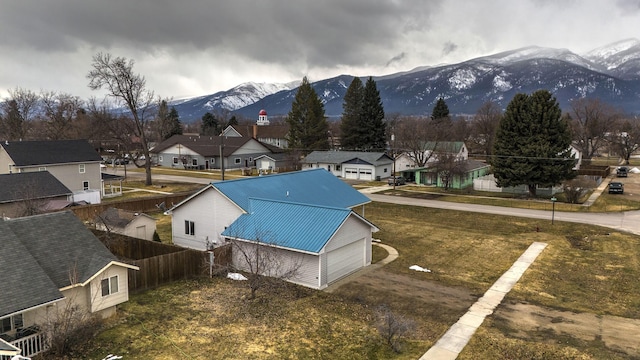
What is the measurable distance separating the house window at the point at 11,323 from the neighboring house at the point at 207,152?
6544cm

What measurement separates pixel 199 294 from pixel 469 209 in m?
31.9

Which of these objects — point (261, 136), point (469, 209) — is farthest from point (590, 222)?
point (261, 136)

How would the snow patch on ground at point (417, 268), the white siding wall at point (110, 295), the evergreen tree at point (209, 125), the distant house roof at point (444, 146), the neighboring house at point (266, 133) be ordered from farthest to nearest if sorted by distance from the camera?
the evergreen tree at point (209, 125), the neighboring house at point (266, 133), the distant house roof at point (444, 146), the snow patch on ground at point (417, 268), the white siding wall at point (110, 295)

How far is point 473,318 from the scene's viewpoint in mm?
19047

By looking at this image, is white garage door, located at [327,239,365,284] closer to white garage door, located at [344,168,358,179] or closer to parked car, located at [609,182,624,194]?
parked car, located at [609,182,624,194]

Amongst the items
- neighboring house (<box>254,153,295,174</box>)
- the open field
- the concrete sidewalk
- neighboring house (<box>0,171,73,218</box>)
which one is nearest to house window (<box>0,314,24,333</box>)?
the open field

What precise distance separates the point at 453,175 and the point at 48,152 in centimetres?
4925

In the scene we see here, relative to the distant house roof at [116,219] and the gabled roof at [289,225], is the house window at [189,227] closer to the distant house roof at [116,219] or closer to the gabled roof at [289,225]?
the distant house roof at [116,219]

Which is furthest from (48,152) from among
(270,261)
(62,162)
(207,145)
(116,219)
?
(207,145)

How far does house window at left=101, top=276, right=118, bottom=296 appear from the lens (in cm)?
1836

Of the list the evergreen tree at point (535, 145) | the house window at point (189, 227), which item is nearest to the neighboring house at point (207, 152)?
the evergreen tree at point (535, 145)

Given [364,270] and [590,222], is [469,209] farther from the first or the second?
[364,270]

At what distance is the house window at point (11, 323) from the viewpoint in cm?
1523

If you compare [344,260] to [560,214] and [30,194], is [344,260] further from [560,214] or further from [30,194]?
[30,194]
